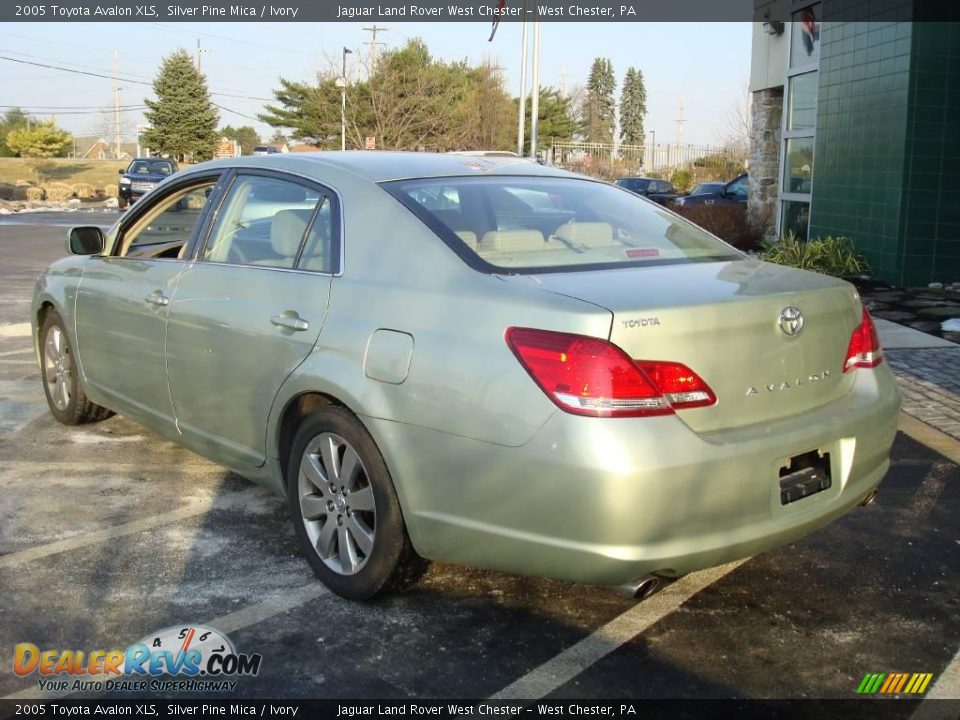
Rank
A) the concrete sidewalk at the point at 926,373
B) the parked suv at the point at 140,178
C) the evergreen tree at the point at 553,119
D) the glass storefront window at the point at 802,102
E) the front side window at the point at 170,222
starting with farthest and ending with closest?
1. the evergreen tree at the point at 553,119
2. the parked suv at the point at 140,178
3. the glass storefront window at the point at 802,102
4. the concrete sidewalk at the point at 926,373
5. the front side window at the point at 170,222

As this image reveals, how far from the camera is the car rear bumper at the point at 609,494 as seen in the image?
299cm

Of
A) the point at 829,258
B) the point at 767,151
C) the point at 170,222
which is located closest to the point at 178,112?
the point at 767,151

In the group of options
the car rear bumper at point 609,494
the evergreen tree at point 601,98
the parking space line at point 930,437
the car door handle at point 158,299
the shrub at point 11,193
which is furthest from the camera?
the evergreen tree at point 601,98

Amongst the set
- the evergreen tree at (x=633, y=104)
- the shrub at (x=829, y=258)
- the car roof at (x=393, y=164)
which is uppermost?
the evergreen tree at (x=633, y=104)

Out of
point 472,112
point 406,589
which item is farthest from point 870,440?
point 472,112

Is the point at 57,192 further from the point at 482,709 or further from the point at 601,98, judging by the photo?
the point at 601,98

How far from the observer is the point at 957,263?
467 inches

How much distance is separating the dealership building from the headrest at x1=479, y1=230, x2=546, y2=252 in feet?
30.6

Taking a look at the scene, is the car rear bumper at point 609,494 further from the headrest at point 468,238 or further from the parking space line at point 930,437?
the parking space line at point 930,437

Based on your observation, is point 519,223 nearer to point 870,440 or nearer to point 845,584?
point 870,440

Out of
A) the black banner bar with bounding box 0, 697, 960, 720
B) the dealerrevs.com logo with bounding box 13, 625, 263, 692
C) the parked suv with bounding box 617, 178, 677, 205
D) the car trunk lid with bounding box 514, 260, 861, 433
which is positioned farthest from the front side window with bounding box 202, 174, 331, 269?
the parked suv with bounding box 617, 178, 677, 205

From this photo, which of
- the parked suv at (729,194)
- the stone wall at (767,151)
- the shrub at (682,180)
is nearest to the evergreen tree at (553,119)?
the shrub at (682,180)

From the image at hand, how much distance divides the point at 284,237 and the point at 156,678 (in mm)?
1817

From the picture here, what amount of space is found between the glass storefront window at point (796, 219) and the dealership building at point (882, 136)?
0.04 metres
